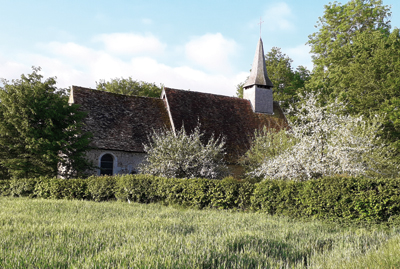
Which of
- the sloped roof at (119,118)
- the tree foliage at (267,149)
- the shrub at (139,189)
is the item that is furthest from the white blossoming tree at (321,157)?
the sloped roof at (119,118)

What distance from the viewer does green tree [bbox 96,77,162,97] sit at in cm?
3884

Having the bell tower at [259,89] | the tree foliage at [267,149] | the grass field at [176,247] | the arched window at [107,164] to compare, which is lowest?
the grass field at [176,247]

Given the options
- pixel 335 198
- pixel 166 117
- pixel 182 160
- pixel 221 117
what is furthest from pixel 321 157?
pixel 166 117

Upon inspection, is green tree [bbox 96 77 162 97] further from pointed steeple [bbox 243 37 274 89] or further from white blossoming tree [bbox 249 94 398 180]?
white blossoming tree [bbox 249 94 398 180]

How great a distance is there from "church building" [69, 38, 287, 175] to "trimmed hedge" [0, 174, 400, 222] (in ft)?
15.3

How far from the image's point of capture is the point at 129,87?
39.7m

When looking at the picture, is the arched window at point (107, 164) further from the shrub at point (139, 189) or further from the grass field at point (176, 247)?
the grass field at point (176, 247)

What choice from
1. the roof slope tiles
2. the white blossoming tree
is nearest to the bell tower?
the roof slope tiles

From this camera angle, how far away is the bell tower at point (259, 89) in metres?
30.0

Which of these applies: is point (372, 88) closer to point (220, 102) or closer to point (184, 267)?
point (220, 102)

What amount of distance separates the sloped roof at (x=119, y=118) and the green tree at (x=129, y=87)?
39.2 ft

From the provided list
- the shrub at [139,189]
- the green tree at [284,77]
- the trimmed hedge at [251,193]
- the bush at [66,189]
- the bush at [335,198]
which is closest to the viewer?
the bush at [335,198]

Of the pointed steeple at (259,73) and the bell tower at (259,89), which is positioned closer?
the bell tower at (259,89)

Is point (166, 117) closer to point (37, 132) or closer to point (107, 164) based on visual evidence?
point (107, 164)
